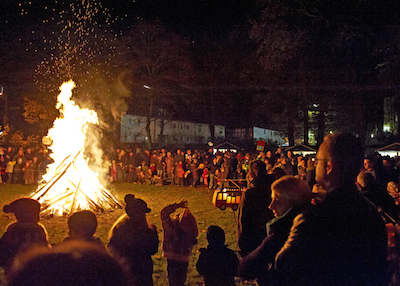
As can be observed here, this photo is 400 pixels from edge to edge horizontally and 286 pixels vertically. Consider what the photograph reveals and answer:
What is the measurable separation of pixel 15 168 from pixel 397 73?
20.8 metres

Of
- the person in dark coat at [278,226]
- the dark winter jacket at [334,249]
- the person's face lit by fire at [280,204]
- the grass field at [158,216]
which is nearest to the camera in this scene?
the dark winter jacket at [334,249]

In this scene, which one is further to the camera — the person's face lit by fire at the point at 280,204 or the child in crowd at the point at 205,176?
the child in crowd at the point at 205,176

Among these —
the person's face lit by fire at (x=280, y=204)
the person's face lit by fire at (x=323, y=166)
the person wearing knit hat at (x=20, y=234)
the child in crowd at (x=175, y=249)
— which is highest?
the person's face lit by fire at (x=323, y=166)

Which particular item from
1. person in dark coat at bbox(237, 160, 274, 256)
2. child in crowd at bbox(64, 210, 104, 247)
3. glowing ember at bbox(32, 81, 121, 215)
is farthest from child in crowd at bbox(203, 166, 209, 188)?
child in crowd at bbox(64, 210, 104, 247)

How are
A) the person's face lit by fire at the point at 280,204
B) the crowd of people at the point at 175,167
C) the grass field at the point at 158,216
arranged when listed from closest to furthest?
the person's face lit by fire at the point at 280,204 → the grass field at the point at 158,216 → the crowd of people at the point at 175,167

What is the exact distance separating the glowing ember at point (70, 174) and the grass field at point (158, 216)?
1.70ft

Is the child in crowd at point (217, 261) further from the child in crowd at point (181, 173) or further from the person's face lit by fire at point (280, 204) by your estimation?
the child in crowd at point (181, 173)

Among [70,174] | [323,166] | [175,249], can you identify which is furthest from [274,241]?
[70,174]

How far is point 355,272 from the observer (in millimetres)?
1762

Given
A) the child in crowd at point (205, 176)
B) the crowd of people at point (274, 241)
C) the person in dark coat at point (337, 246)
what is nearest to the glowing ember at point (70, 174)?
the crowd of people at point (274, 241)

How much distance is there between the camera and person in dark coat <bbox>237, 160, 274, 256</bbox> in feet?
12.1

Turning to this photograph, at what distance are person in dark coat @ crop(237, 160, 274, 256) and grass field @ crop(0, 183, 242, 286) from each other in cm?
151

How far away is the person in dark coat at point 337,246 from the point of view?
1.76 meters

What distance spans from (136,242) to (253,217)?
4.53 ft
